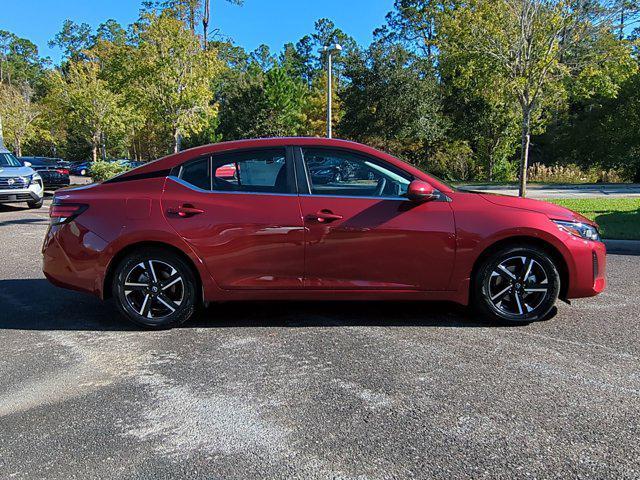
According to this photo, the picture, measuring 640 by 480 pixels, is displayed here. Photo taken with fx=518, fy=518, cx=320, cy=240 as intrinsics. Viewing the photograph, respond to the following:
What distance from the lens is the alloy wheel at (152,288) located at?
14.6 feet

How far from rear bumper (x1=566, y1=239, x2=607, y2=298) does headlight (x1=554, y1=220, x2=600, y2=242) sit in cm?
5

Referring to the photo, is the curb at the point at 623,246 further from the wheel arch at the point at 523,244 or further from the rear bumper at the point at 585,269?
the wheel arch at the point at 523,244

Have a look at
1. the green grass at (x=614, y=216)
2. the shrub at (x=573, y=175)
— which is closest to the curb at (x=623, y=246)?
the green grass at (x=614, y=216)

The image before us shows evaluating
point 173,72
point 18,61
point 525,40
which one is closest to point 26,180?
point 173,72

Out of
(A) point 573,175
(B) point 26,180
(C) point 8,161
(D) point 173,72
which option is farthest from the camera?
(A) point 573,175

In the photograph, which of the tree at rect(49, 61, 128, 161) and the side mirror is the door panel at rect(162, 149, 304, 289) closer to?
the side mirror

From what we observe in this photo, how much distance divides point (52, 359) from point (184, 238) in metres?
1.34

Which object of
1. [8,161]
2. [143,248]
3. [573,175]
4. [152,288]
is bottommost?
[152,288]

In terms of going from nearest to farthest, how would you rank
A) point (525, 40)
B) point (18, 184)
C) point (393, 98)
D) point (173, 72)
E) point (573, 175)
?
point (525, 40)
point (18, 184)
point (173, 72)
point (573, 175)
point (393, 98)

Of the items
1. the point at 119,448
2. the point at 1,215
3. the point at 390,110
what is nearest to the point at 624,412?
the point at 119,448

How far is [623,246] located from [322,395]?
7.30m

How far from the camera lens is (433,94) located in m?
30.8

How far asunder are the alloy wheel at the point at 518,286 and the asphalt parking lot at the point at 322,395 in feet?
0.66

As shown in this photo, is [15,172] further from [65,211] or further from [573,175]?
[573,175]
